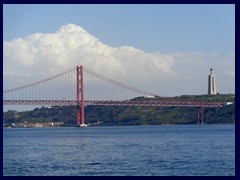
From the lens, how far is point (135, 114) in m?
49.5

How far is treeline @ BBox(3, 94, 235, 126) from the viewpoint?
47697 millimetres

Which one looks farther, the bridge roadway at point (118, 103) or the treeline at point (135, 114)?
the treeline at point (135, 114)

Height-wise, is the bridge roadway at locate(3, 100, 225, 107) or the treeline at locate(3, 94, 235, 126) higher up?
→ the bridge roadway at locate(3, 100, 225, 107)

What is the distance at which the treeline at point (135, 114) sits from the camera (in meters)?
47.7

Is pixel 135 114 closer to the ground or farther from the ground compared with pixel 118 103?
closer to the ground

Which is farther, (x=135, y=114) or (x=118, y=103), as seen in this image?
(x=135, y=114)

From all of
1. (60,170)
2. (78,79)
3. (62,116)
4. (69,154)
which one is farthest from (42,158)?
(62,116)

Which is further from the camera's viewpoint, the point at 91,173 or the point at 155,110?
the point at 155,110

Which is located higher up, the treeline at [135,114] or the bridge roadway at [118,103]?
the bridge roadway at [118,103]

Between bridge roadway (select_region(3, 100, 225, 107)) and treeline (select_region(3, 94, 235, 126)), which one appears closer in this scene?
bridge roadway (select_region(3, 100, 225, 107))

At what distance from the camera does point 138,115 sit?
49.6m
